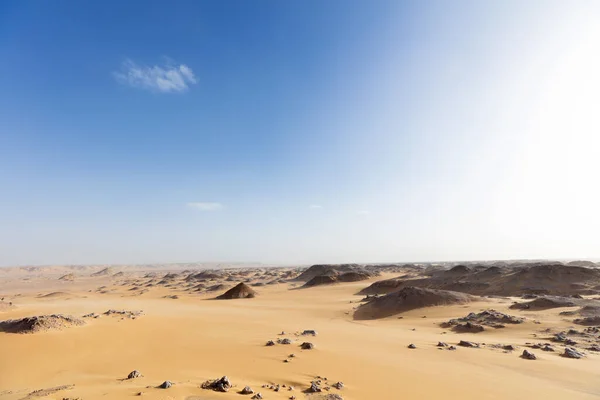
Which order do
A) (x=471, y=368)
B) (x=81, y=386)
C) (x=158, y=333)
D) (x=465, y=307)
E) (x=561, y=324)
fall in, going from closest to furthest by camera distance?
(x=81, y=386)
(x=471, y=368)
(x=158, y=333)
(x=561, y=324)
(x=465, y=307)

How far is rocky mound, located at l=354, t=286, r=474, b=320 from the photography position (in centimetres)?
2206

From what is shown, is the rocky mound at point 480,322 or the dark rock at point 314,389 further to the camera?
the rocky mound at point 480,322

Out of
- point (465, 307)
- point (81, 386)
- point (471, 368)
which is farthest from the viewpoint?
point (465, 307)

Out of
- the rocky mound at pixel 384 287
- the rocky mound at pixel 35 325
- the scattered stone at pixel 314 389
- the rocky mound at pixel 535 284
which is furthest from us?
the rocky mound at pixel 384 287

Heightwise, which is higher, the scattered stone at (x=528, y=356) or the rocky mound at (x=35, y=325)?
the rocky mound at (x=35, y=325)

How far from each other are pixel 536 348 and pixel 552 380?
4.26 meters

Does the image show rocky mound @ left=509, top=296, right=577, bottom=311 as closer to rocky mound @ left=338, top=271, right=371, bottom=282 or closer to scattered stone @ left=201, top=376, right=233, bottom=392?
scattered stone @ left=201, top=376, right=233, bottom=392

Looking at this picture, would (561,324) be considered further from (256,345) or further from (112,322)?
(112,322)

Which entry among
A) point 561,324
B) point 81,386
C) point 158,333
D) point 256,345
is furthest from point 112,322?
point 561,324

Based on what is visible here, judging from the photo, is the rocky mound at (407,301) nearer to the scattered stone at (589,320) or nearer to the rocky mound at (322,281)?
the scattered stone at (589,320)

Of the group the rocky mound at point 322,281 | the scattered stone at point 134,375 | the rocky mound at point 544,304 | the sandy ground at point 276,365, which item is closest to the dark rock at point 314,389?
the sandy ground at point 276,365

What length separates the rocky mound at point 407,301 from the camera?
22.1 metres

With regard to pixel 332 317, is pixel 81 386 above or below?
above

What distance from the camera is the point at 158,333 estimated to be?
1391cm
